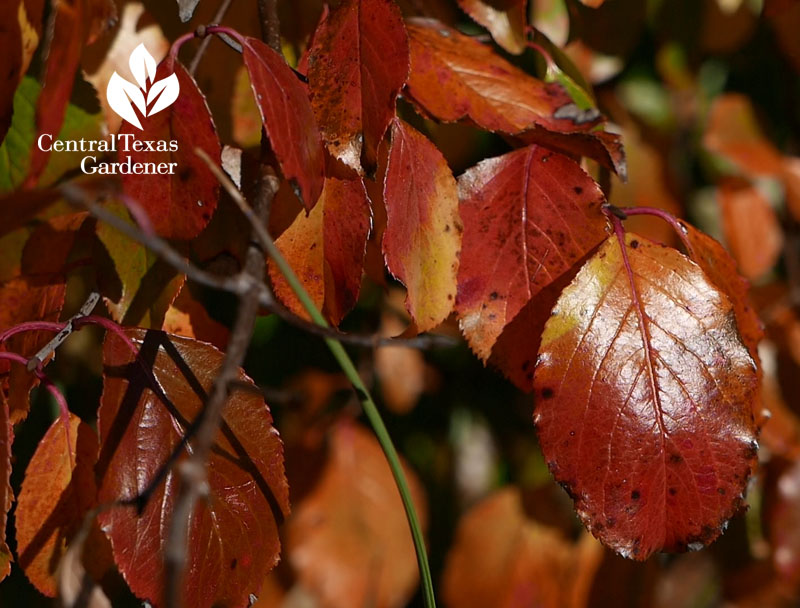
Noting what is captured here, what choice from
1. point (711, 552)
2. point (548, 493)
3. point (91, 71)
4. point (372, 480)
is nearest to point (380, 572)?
point (372, 480)

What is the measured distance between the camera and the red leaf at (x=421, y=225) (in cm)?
44

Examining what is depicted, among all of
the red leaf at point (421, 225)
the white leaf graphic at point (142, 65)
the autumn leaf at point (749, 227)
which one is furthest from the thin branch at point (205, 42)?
the autumn leaf at point (749, 227)

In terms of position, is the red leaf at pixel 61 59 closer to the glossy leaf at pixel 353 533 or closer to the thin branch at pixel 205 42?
the thin branch at pixel 205 42

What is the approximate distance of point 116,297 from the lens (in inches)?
18.1

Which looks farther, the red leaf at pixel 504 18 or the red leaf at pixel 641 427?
the red leaf at pixel 504 18

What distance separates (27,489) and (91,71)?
0.98 ft

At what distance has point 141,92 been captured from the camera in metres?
0.46

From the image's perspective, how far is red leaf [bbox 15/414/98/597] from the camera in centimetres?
46

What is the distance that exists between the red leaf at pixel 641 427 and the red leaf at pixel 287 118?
150 millimetres

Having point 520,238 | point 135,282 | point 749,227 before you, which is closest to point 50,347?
point 135,282

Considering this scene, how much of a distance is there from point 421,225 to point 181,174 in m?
0.13

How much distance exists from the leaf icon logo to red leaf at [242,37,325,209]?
0.05 metres

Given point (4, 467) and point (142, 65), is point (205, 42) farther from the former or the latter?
point (4, 467)

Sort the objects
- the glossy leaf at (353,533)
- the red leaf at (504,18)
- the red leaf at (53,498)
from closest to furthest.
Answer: the red leaf at (53,498) → the red leaf at (504,18) → the glossy leaf at (353,533)
